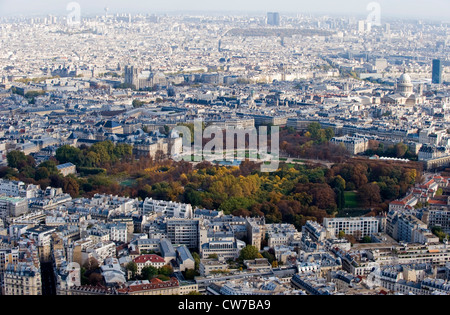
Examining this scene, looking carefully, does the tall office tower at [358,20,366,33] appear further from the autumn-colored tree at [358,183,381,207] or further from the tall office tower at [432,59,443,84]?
the autumn-colored tree at [358,183,381,207]

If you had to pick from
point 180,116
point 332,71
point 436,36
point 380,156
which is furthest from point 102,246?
point 436,36

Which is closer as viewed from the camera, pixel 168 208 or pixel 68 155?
pixel 168 208

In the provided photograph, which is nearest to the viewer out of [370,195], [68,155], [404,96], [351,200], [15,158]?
[370,195]

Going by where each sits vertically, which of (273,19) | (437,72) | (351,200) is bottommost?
(351,200)

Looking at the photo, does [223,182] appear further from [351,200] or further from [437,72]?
[437,72]

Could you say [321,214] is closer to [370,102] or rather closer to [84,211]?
[84,211]

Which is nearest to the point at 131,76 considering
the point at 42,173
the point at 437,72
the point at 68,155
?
the point at 437,72

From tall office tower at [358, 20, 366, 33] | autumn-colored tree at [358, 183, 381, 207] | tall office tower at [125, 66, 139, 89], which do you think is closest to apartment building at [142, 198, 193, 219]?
autumn-colored tree at [358, 183, 381, 207]
